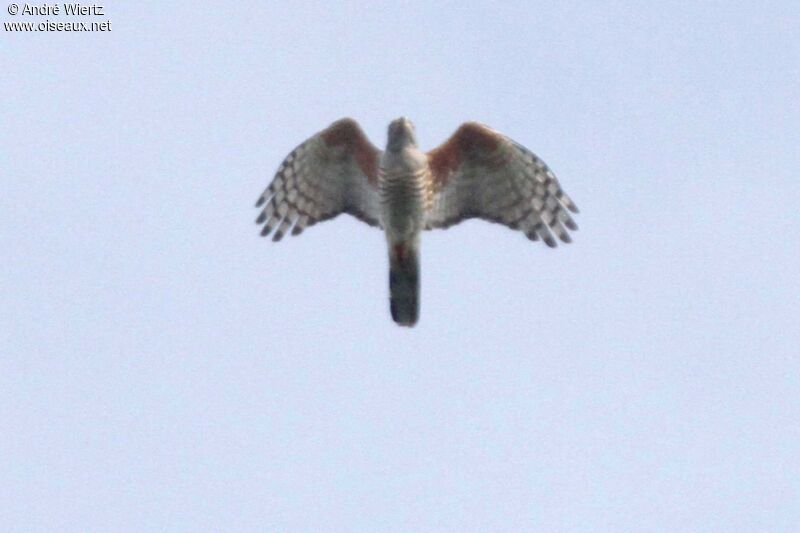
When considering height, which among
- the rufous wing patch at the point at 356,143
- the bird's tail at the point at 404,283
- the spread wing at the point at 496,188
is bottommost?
the bird's tail at the point at 404,283

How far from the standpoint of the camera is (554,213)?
662 inches

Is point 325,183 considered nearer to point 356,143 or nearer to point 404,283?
point 356,143

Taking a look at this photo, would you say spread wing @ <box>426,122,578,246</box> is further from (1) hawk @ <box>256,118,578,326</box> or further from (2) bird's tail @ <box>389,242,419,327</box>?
(2) bird's tail @ <box>389,242,419,327</box>

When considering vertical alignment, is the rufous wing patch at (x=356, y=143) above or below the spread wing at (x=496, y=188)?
above

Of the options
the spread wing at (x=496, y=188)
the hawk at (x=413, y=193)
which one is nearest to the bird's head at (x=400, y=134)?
the hawk at (x=413, y=193)

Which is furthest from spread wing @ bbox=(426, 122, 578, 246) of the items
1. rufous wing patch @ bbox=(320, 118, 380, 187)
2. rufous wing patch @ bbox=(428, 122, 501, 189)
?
rufous wing patch @ bbox=(320, 118, 380, 187)

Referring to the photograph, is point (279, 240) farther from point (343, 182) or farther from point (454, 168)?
point (454, 168)

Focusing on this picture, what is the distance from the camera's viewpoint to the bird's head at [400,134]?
15547mm

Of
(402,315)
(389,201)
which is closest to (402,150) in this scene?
(389,201)

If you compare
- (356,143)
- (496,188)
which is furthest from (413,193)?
(496,188)

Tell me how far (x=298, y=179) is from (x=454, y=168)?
1.66m

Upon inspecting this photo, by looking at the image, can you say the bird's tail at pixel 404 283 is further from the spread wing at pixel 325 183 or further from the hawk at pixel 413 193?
the spread wing at pixel 325 183

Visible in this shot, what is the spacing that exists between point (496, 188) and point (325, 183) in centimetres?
174

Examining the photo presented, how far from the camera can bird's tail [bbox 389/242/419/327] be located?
1579 centimetres
